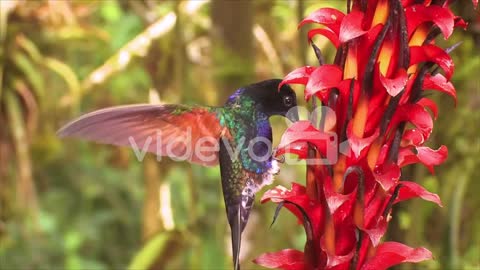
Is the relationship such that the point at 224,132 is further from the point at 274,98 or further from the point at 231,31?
the point at 231,31

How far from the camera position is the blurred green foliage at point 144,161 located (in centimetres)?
117

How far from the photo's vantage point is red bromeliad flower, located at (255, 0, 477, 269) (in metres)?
0.46

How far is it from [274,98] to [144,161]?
36.6 inches

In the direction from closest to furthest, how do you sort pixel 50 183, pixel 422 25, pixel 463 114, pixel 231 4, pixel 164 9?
1. pixel 422 25
2. pixel 463 114
3. pixel 231 4
4. pixel 164 9
5. pixel 50 183

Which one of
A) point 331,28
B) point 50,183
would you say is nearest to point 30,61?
point 50,183

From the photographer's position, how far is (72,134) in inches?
26.2

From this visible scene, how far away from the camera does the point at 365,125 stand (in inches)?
18.9

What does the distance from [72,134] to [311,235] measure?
0.99 ft

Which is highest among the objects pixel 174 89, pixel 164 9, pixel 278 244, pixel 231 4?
pixel 164 9

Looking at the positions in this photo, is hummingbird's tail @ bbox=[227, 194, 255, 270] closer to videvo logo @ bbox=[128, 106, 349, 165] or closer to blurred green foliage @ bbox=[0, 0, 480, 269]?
videvo logo @ bbox=[128, 106, 349, 165]

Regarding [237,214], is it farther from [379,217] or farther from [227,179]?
[379,217]

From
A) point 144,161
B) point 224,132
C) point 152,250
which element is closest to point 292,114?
point 224,132

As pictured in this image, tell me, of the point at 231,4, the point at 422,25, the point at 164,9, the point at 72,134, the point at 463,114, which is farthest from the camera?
the point at 164,9

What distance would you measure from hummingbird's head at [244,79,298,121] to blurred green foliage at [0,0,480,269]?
38cm
